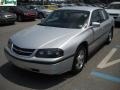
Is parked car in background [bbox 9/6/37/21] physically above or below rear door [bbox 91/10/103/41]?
below

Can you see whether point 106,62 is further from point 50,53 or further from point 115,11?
point 115,11

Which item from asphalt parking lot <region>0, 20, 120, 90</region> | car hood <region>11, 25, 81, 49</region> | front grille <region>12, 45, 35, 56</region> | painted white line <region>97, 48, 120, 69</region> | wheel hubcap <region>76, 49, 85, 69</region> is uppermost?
car hood <region>11, 25, 81, 49</region>

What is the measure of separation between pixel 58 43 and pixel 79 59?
83 centimetres

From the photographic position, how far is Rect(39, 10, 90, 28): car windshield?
5.45 m

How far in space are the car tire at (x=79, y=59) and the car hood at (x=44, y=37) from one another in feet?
1.35

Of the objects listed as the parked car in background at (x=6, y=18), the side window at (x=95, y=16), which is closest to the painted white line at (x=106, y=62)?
the side window at (x=95, y=16)

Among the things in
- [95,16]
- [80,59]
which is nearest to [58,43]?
[80,59]

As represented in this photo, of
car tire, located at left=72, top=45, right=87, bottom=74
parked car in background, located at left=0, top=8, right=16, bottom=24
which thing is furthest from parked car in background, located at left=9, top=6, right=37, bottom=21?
car tire, located at left=72, top=45, right=87, bottom=74

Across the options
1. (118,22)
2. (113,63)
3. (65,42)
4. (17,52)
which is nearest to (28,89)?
(17,52)

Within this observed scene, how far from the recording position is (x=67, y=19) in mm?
5668

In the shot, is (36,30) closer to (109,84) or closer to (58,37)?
(58,37)

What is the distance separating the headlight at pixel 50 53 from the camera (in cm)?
409

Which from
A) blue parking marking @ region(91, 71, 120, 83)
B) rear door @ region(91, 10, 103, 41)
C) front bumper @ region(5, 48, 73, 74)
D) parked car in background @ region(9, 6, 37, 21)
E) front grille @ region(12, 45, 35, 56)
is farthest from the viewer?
parked car in background @ region(9, 6, 37, 21)

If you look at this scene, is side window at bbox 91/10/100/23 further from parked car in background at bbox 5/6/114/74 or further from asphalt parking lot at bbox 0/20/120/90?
asphalt parking lot at bbox 0/20/120/90
